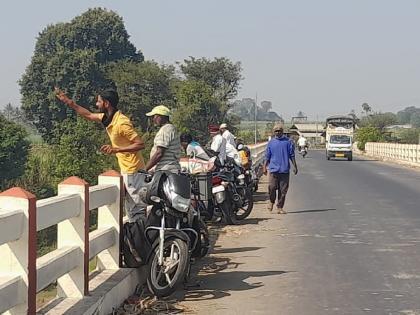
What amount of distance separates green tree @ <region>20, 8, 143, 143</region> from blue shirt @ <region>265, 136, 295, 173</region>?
46099 mm

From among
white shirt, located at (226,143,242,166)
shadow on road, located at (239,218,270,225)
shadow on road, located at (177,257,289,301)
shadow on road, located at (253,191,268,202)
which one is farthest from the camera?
shadow on road, located at (253,191,268,202)

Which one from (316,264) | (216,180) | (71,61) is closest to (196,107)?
(71,61)

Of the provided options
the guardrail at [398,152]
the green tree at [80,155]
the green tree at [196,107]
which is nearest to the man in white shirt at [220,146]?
the green tree at [80,155]

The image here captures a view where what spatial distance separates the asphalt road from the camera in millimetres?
7273

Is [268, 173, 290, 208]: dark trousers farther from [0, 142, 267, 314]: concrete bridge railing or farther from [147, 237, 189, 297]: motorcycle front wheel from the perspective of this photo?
[147, 237, 189, 297]: motorcycle front wheel

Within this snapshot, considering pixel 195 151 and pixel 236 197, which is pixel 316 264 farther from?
pixel 236 197

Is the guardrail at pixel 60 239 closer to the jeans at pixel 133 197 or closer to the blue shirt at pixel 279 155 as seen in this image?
the jeans at pixel 133 197

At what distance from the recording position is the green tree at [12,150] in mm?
39094

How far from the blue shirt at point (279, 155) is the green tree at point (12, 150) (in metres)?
24.6

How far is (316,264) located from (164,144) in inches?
101

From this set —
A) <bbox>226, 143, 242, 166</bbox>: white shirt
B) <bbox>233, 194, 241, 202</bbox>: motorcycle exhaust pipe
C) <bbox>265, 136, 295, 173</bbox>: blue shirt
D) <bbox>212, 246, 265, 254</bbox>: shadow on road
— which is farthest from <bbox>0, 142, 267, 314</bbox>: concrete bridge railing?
<bbox>265, 136, 295, 173</bbox>: blue shirt

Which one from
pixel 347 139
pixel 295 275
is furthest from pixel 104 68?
pixel 295 275

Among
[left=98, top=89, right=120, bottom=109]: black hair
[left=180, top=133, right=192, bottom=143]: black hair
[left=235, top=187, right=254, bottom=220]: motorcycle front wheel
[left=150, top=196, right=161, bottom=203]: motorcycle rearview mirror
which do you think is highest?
[left=98, top=89, right=120, bottom=109]: black hair

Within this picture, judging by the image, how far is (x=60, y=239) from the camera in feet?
20.4
